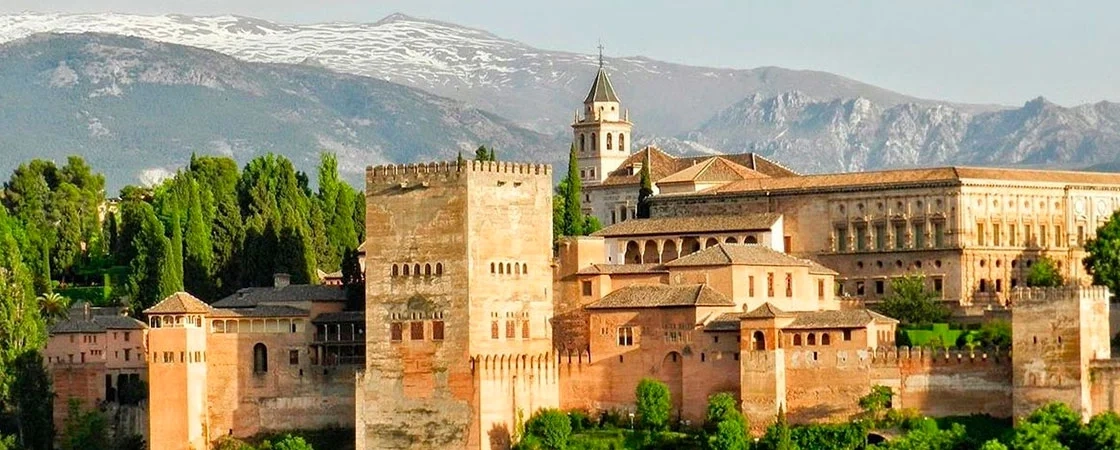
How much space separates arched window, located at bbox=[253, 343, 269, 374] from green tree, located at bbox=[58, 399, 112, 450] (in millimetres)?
5598

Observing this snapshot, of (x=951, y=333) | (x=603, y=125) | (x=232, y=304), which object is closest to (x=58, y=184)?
(x=603, y=125)

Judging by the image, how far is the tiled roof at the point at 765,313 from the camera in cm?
7006

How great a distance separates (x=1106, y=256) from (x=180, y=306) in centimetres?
2663

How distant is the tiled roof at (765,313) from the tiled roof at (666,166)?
25829 mm

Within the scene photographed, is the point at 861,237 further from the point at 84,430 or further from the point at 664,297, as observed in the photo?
the point at 84,430

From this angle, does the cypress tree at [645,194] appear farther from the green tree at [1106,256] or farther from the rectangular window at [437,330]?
the rectangular window at [437,330]

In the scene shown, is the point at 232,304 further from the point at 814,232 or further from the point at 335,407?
the point at 814,232

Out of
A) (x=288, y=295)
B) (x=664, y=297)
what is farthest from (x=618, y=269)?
(x=288, y=295)

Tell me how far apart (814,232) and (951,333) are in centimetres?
1132

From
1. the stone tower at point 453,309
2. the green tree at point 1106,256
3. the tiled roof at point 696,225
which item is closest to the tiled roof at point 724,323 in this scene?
the stone tower at point 453,309

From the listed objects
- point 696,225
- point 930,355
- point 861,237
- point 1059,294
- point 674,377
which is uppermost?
point 696,225

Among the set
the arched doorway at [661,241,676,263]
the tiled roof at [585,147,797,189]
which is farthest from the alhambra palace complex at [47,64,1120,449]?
the tiled roof at [585,147,797,189]

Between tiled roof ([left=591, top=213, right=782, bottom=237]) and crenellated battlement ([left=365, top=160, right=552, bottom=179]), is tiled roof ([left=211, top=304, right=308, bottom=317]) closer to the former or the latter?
crenellated battlement ([left=365, top=160, right=552, bottom=179])

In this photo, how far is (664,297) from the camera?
73250 millimetres
